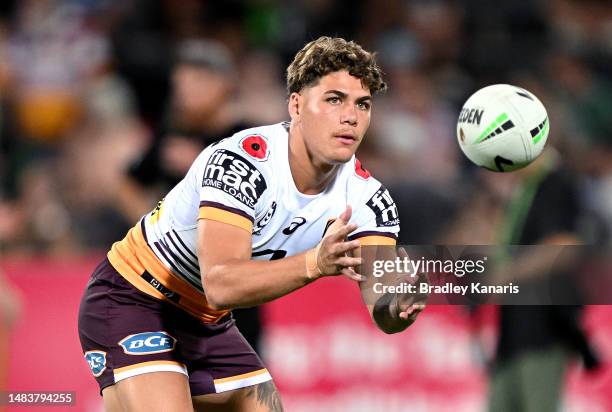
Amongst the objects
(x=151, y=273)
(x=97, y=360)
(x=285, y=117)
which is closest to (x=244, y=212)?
(x=151, y=273)

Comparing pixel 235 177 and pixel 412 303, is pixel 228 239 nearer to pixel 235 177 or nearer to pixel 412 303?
pixel 235 177

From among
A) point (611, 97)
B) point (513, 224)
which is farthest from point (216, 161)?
point (611, 97)

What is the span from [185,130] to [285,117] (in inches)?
101

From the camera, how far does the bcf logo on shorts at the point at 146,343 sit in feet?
15.5

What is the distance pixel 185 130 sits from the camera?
7.20 metres

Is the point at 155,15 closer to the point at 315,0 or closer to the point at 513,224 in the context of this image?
the point at 315,0

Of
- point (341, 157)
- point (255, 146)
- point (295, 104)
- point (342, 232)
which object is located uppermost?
point (295, 104)

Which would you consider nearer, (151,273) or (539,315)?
(151,273)

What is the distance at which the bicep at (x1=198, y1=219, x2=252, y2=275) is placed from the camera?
4160 millimetres

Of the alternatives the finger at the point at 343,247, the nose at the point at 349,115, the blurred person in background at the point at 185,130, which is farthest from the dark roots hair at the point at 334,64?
the blurred person in background at the point at 185,130

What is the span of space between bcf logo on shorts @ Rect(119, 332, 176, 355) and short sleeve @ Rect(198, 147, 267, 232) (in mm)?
772

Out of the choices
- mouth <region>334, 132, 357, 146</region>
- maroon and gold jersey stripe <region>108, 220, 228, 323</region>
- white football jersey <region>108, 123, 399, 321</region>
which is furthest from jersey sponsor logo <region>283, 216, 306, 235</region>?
maroon and gold jersey stripe <region>108, 220, 228, 323</region>

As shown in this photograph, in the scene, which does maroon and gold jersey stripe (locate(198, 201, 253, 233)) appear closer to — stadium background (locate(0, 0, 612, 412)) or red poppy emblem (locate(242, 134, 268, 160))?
red poppy emblem (locate(242, 134, 268, 160))

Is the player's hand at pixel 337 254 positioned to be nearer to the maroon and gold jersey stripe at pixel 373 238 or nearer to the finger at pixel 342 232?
the finger at pixel 342 232
